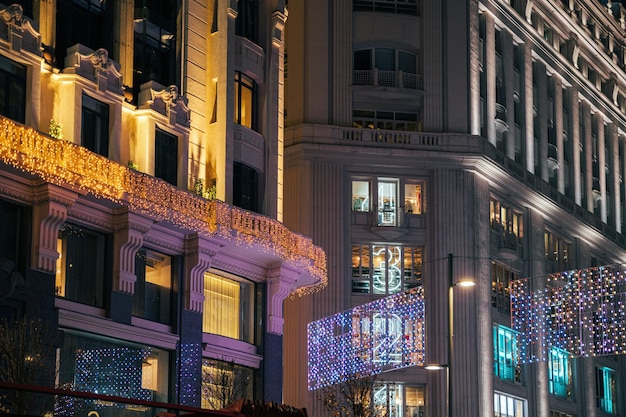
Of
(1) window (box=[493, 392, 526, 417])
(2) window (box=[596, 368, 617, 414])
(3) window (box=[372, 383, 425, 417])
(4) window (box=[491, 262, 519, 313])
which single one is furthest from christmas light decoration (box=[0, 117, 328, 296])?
(2) window (box=[596, 368, 617, 414])

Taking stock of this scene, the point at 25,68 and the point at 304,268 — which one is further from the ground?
the point at 25,68

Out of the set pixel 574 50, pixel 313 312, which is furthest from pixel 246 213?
pixel 574 50

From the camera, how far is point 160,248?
39594 millimetres

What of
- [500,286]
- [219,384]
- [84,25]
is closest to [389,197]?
[500,286]

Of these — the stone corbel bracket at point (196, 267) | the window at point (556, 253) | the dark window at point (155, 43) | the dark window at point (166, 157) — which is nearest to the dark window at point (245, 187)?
the stone corbel bracket at point (196, 267)

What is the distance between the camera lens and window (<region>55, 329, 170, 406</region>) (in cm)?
3534

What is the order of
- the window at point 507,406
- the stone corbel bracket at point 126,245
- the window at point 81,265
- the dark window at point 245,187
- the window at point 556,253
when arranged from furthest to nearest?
the window at point 556,253, the window at point 507,406, the dark window at point 245,187, the stone corbel bracket at point 126,245, the window at point 81,265

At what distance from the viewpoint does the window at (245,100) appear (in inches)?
1743

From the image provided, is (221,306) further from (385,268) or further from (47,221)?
(385,268)

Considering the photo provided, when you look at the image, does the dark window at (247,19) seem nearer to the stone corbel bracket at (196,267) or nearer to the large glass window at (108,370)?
the stone corbel bracket at (196,267)

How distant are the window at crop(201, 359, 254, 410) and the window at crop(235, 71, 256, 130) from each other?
8349mm

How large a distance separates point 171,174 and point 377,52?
3061 cm

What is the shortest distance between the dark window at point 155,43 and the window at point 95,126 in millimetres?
2295

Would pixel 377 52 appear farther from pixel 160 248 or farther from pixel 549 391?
pixel 160 248
